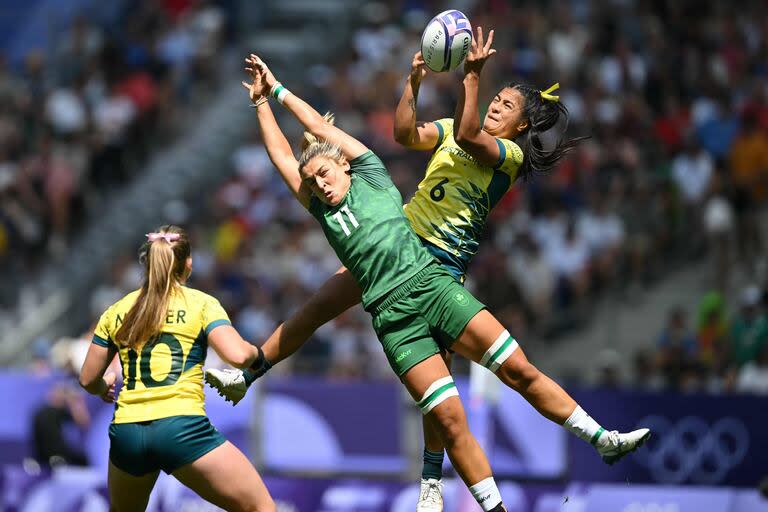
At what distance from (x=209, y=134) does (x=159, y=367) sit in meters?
13.5

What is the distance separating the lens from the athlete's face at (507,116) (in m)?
7.80

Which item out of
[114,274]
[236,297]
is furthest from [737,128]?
[114,274]

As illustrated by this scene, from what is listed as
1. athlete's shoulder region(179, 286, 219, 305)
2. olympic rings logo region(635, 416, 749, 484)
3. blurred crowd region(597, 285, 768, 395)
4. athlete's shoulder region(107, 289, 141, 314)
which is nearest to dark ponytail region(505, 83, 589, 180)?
athlete's shoulder region(179, 286, 219, 305)

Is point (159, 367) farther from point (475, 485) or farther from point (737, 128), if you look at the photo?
point (737, 128)

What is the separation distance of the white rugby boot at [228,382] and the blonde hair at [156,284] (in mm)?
448

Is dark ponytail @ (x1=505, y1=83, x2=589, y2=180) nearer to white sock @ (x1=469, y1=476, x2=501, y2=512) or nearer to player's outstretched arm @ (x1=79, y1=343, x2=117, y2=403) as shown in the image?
white sock @ (x1=469, y1=476, x2=501, y2=512)

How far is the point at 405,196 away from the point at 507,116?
8.08 meters

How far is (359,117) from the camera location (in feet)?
58.7

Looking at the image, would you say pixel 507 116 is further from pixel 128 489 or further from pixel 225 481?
pixel 128 489

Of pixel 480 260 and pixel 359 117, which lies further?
pixel 359 117

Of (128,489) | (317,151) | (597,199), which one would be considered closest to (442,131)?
(317,151)

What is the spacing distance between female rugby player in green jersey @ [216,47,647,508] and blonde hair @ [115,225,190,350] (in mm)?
840

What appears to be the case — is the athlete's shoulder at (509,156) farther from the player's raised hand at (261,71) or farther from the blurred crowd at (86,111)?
the blurred crowd at (86,111)

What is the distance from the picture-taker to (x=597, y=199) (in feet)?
50.8
